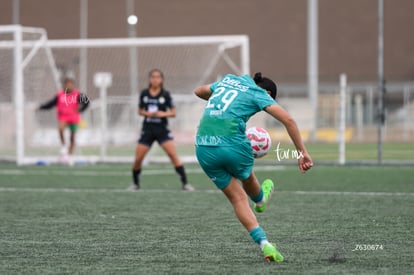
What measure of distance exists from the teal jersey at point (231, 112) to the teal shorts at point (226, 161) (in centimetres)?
5

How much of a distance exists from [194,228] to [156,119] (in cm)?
545

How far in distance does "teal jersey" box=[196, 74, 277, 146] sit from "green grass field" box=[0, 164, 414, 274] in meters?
1.03

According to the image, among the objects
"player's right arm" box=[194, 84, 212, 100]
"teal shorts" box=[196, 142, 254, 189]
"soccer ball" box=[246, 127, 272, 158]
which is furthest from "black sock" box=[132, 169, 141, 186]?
"teal shorts" box=[196, 142, 254, 189]

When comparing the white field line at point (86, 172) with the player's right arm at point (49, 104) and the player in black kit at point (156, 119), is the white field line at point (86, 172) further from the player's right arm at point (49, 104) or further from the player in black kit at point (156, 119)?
the player in black kit at point (156, 119)

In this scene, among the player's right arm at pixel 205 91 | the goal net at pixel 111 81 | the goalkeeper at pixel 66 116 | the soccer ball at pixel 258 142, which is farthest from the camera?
the goal net at pixel 111 81

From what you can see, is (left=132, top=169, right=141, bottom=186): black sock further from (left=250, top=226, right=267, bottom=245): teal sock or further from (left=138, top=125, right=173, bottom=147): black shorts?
(left=250, top=226, right=267, bottom=245): teal sock

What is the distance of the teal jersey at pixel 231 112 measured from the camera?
303 inches

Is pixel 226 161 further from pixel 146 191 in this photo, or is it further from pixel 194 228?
pixel 146 191

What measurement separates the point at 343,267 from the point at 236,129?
4.83 feet

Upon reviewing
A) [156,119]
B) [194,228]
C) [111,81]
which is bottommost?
[194,228]

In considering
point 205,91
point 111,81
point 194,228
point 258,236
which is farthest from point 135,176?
point 111,81

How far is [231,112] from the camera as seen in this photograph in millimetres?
7695

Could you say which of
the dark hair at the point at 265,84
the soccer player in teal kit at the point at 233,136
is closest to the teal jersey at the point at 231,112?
the soccer player in teal kit at the point at 233,136

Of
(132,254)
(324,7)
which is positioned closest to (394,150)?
(324,7)
